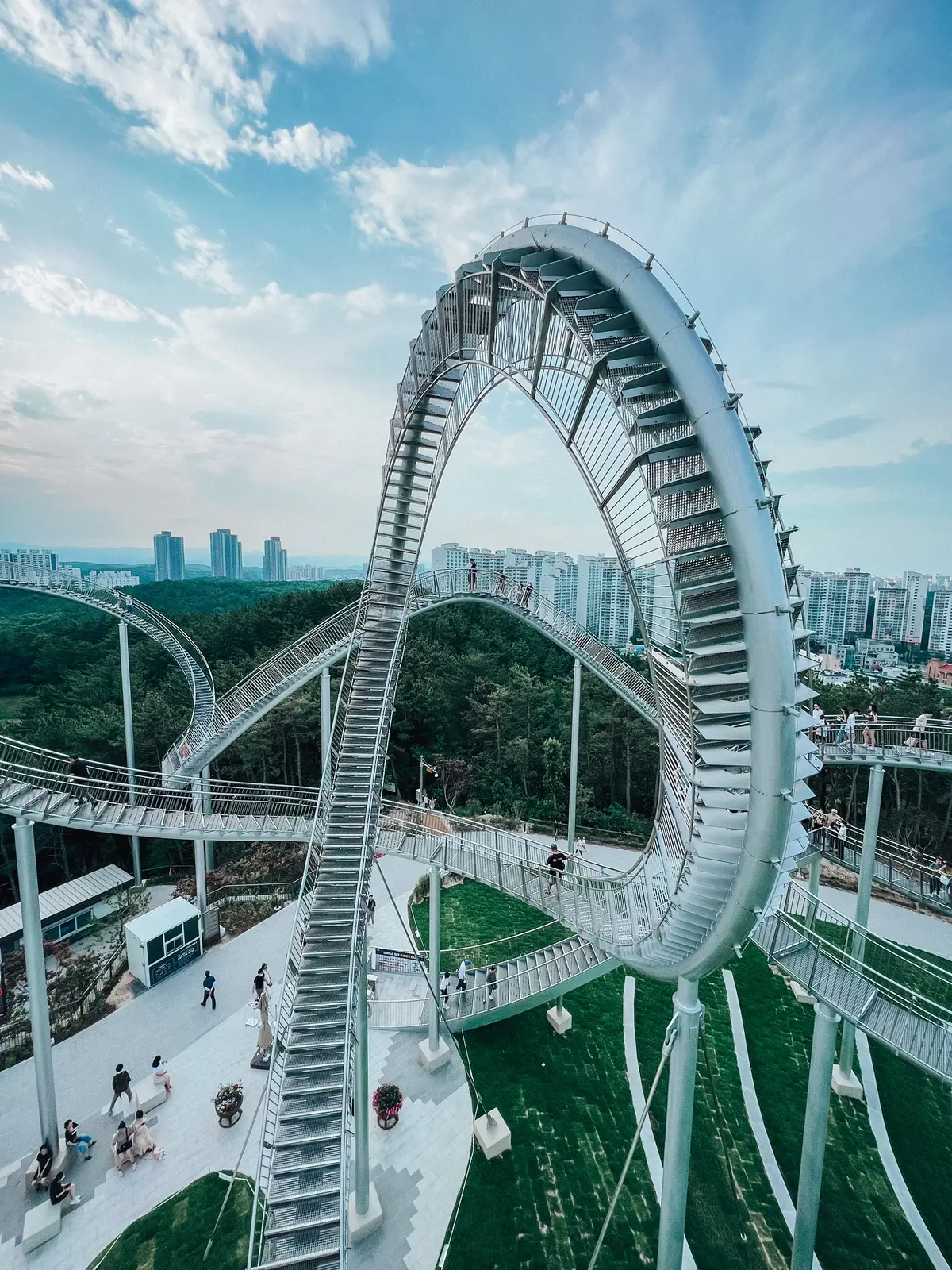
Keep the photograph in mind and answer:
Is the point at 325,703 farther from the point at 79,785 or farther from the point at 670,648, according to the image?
the point at 670,648

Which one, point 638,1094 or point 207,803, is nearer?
point 638,1094

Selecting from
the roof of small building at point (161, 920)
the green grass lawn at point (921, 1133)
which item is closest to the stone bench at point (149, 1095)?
the roof of small building at point (161, 920)

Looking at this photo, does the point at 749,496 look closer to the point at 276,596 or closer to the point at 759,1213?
the point at 759,1213

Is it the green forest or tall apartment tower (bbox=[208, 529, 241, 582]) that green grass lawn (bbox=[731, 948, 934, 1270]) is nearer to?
the green forest

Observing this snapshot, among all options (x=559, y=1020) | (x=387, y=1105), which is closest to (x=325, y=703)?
(x=387, y=1105)

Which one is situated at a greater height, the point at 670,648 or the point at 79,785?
the point at 670,648

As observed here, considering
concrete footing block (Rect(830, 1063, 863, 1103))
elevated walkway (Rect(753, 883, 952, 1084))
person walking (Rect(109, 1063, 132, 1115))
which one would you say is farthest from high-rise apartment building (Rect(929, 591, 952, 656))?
person walking (Rect(109, 1063, 132, 1115))
